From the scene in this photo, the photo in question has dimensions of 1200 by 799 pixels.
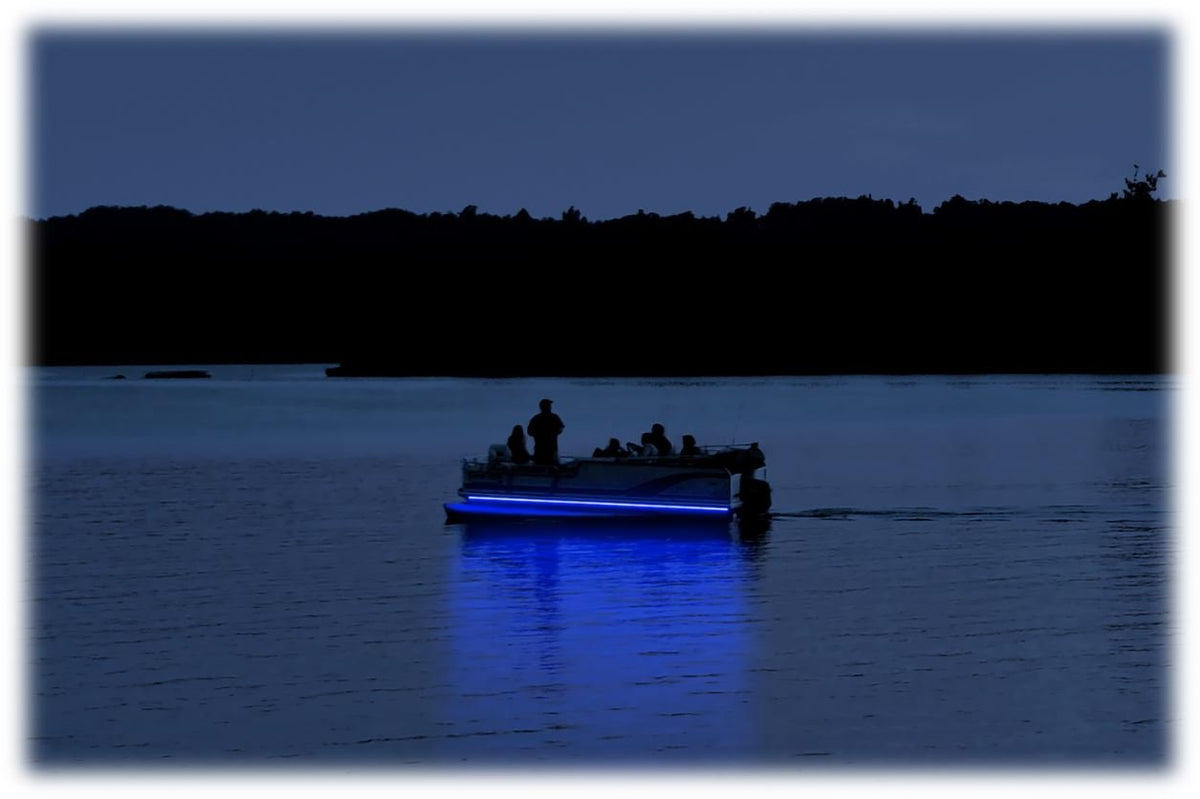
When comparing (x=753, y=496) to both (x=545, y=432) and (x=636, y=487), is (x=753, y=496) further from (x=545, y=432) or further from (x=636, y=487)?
(x=545, y=432)

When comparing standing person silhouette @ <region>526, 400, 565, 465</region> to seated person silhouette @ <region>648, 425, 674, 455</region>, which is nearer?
standing person silhouette @ <region>526, 400, 565, 465</region>

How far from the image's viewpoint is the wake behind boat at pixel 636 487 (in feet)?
100

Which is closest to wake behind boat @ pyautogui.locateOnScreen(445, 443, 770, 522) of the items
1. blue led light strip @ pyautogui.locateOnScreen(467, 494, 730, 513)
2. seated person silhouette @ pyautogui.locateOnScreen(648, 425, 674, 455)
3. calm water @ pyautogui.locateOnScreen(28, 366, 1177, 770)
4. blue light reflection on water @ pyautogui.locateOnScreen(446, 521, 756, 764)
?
blue led light strip @ pyautogui.locateOnScreen(467, 494, 730, 513)

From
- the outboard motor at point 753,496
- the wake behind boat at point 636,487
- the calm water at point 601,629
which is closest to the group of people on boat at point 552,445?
the wake behind boat at point 636,487

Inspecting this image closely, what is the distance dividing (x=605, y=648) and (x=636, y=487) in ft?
39.6

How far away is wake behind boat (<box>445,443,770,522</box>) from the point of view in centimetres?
3059

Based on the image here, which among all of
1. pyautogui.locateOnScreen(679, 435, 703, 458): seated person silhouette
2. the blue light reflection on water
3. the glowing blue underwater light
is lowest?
the blue light reflection on water

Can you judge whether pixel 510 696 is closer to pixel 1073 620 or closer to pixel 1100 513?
pixel 1073 620

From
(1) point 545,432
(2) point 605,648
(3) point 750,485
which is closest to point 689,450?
(3) point 750,485

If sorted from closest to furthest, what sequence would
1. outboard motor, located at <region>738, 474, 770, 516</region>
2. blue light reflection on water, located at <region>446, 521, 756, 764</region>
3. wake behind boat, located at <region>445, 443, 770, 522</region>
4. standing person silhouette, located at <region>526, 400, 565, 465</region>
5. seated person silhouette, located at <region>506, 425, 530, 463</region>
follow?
blue light reflection on water, located at <region>446, 521, 756, 764</region>
standing person silhouette, located at <region>526, 400, 565, 465</region>
wake behind boat, located at <region>445, 443, 770, 522</region>
seated person silhouette, located at <region>506, 425, 530, 463</region>
outboard motor, located at <region>738, 474, 770, 516</region>

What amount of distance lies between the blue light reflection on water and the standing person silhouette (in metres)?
2.03

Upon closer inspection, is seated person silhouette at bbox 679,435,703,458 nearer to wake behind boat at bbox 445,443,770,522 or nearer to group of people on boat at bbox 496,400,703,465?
group of people on boat at bbox 496,400,703,465

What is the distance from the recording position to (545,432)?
30188 millimetres

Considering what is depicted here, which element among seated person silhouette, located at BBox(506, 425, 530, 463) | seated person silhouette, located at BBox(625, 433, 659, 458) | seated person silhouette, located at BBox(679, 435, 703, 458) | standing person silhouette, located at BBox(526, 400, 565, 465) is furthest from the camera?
seated person silhouette, located at BBox(506, 425, 530, 463)
